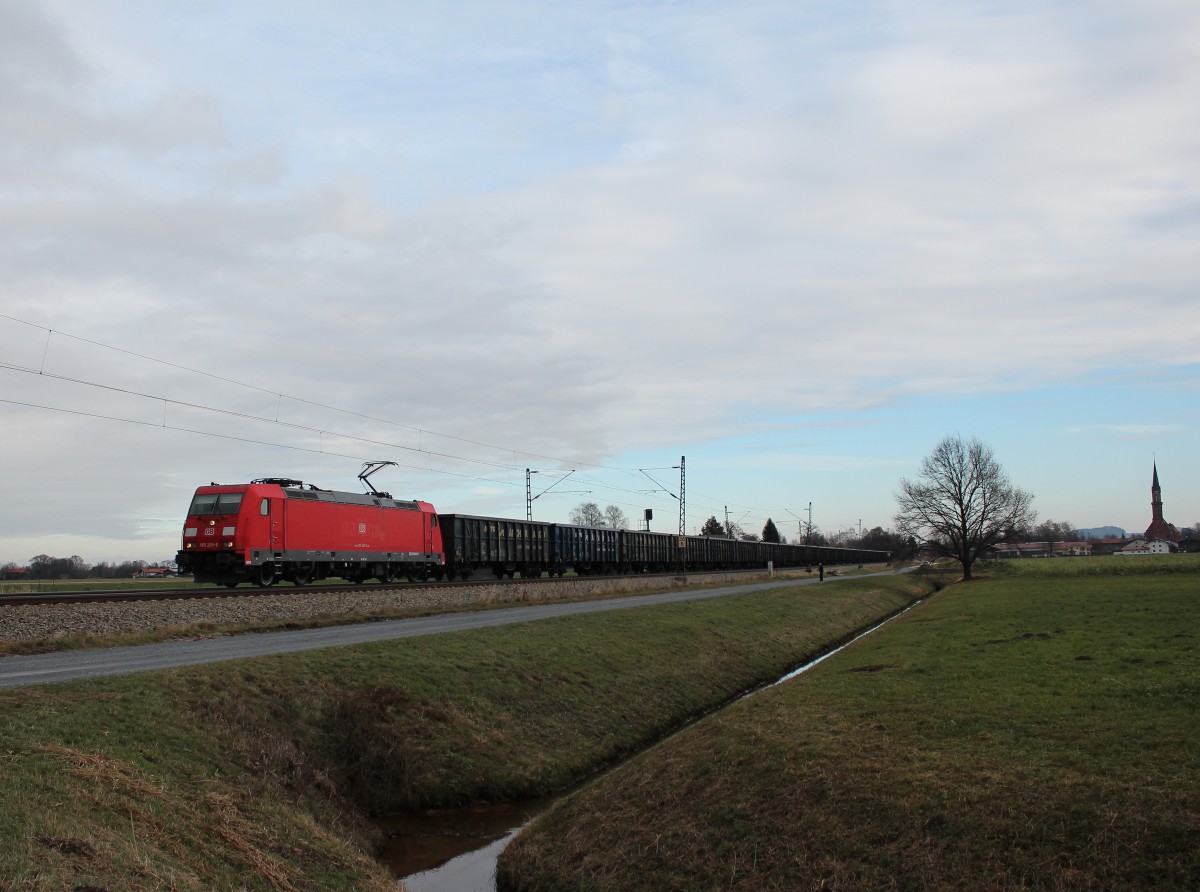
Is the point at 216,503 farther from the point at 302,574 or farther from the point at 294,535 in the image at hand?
the point at 302,574

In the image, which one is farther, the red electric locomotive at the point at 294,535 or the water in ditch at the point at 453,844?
the red electric locomotive at the point at 294,535

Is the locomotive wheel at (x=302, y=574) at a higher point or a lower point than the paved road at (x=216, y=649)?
higher

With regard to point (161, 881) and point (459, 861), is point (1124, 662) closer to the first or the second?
point (459, 861)

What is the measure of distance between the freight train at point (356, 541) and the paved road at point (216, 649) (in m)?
7.58

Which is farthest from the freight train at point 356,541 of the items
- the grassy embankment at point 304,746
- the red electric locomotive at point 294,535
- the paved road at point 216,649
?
the grassy embankment at point 304,746

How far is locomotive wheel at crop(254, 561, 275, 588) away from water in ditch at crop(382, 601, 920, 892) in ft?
68.5

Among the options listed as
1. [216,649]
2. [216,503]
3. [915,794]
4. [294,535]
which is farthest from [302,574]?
[915,794]

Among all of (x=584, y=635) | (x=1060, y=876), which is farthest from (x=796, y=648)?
(x=1060, y=876)

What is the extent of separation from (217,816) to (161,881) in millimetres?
2334

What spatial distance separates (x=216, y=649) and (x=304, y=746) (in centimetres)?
617

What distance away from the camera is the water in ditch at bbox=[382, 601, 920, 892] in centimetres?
1134

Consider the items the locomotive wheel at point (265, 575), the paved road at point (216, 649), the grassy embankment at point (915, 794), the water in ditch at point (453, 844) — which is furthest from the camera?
the locomotive wheel at point (265, 575)

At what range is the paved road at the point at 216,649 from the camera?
14.7 metres

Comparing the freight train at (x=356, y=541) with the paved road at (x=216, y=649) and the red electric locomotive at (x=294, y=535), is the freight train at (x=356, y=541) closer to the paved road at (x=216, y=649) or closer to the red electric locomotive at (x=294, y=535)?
the red electric locomotive at (x=294, y=535)
